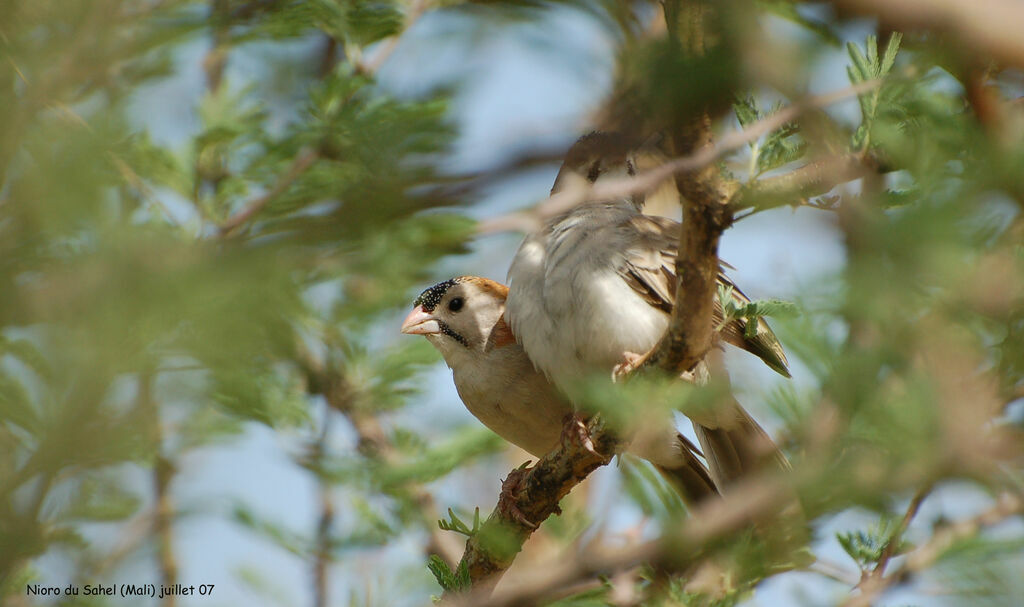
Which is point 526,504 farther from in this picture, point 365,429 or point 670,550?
point 365,429

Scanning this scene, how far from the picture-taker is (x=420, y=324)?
5332mm


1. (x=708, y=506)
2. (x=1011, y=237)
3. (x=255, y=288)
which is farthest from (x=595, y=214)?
(x=255, y=288)

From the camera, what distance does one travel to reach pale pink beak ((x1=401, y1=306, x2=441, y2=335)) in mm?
5281

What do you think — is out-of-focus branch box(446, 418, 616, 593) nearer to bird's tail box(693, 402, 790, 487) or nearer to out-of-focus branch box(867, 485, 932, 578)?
bird's tail box(693, 402, 790, 487)

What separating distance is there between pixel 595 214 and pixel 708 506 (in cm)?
157

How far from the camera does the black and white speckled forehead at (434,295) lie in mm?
5457

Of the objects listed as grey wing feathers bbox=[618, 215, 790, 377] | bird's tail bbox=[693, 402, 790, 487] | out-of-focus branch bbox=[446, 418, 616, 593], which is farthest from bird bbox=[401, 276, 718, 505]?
grey wing feathers bbox=[618, 215, 790, 377]

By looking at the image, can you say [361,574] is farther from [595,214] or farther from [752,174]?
[752,174]

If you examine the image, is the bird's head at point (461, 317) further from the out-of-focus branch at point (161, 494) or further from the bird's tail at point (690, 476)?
the out-of-focus branch at point (161, 494)

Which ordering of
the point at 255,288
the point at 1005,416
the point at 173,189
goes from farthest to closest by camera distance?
the point at 173,189
the point at 1005,416
the point at 255,288

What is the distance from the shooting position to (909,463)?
2.05 m

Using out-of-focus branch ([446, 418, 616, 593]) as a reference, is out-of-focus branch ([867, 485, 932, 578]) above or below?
below

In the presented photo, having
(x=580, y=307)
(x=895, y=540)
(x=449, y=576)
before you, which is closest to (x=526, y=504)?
(x=449, y=576)

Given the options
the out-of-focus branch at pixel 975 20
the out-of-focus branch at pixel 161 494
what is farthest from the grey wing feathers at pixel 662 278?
the out-of-focus branch at pixel 161 494
